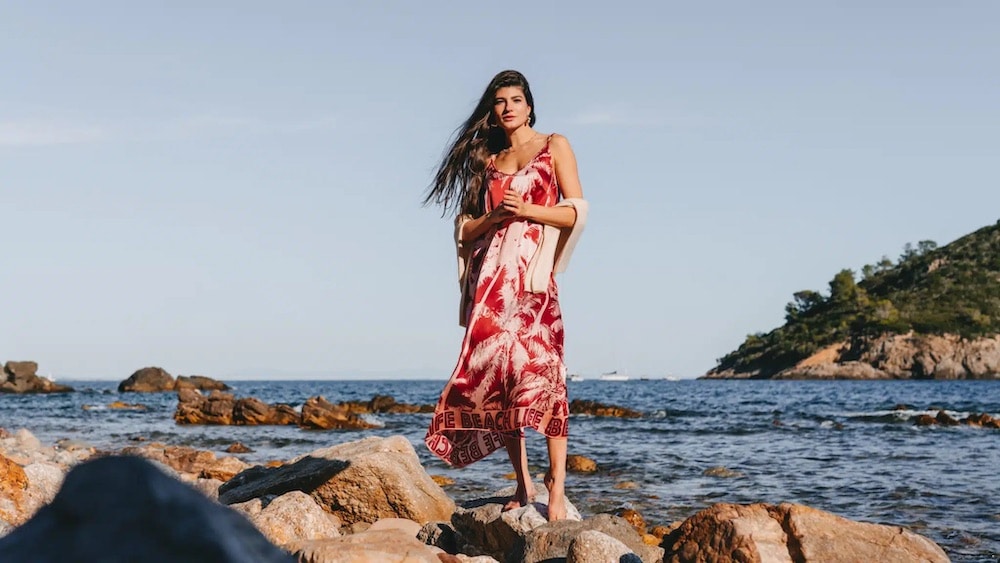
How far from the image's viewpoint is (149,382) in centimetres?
7719

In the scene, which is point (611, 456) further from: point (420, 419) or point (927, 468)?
point (420, 419)

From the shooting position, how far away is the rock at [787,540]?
4773mm

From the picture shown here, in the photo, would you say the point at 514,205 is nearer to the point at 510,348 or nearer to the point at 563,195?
the point at 563,195

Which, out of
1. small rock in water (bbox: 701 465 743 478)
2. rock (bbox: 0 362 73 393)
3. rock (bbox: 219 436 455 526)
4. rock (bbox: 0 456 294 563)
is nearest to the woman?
rock (bbox: 219 436 455 526)

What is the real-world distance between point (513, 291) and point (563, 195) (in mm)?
622

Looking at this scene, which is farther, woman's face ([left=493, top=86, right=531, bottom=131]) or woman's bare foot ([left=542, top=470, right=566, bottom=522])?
woman's face ([left=493, top=86, right=531, bottom=131])

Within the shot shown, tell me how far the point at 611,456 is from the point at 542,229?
395 inches

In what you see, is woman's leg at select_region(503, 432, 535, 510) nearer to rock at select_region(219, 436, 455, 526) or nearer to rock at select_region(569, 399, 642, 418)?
rock at select_region(219, 436, 455, 526)

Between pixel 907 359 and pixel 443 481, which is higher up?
pixel 907 359

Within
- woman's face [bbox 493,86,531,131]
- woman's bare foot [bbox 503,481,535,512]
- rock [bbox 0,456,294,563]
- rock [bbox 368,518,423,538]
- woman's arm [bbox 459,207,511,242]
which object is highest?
woman's face [bbox 493,86,531,131]

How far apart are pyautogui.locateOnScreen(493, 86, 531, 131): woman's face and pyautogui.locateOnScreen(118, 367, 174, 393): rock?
76688 millimetres

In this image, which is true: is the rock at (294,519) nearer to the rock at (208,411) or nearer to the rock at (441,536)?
the rock at (441,536)

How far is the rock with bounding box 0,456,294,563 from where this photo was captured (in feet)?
3.29

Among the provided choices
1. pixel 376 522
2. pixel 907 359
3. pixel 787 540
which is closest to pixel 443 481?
pixel 376 522
